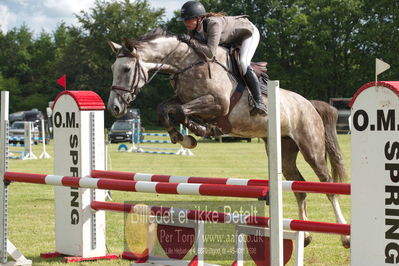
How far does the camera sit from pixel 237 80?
5.75 m

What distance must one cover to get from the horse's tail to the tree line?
39373 millimetres

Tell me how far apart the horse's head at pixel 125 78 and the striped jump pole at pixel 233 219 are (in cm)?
76

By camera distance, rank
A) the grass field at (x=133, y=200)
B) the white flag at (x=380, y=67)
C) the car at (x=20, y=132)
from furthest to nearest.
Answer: the car at (x=20, y=132)
the grass field at (x=133, y=200)
the white flag at (x=380, y=67)

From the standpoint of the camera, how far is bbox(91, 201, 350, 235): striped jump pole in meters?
3.85

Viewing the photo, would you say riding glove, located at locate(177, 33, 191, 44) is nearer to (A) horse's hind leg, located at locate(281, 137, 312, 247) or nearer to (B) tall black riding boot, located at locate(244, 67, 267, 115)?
(B) tall black riding boot, located at locate(244, 67, 267, 115)

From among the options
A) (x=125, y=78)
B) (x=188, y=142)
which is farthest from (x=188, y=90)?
(x=125, y=78)

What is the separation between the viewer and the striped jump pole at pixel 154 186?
3.74 m

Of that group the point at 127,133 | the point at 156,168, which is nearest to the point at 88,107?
the point at 156,168

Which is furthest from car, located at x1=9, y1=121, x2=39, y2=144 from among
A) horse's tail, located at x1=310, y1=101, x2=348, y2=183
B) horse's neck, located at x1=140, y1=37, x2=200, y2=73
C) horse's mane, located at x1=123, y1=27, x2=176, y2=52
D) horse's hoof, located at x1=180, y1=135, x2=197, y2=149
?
horse's hoof, located at x1=180, y1=135, x2=197, y2=149

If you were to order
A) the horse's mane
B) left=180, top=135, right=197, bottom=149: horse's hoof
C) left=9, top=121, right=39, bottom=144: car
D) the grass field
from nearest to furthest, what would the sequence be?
left=180, top=135, right=197, bottom=149: horse's hoof
the horse's mane
the grass field
left=9, top=121, right=39, bottom=144: car

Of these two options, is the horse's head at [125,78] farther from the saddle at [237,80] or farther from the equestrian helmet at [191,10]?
the saddle at [237,80]

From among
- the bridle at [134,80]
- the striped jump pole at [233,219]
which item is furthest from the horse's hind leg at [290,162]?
the striped jump pole at [233,219]

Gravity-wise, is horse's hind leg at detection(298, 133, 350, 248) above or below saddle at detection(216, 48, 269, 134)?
below

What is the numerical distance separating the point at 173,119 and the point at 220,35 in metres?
0.83
